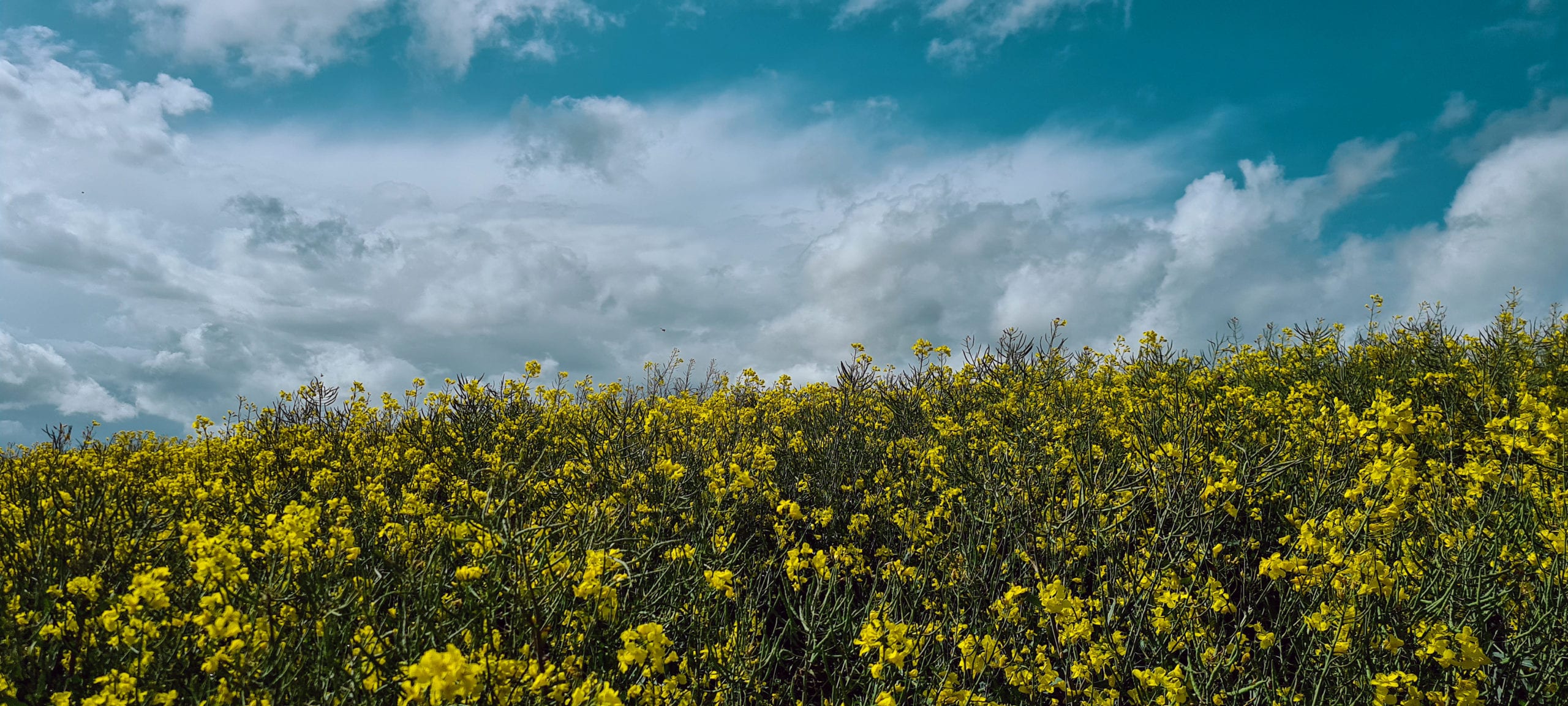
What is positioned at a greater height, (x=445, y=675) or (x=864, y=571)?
(x=864, y=571)

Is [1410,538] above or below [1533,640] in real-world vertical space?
above

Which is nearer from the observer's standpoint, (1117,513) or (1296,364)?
(1117,513)

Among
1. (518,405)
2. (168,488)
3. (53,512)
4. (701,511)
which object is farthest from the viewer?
(518,405)

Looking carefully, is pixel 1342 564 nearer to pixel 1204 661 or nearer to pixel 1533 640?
pixel 1204 661

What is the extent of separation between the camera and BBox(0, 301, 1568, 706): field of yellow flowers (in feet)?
7.63

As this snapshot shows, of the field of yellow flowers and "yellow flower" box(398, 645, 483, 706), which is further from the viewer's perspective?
the field of yellow flowers

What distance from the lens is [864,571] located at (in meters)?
4.17

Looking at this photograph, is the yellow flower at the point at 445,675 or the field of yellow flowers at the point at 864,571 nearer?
the yellow flower at the point at 445,675

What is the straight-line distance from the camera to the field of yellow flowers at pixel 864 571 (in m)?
2.33

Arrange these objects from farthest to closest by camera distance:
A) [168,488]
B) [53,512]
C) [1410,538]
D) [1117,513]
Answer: [168,488] → [53,512] → [1117,513] → [1410,538]

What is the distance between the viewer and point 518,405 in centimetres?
739

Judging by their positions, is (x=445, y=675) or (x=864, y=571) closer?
(x=445, y=675)

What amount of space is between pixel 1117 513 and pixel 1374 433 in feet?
3.63

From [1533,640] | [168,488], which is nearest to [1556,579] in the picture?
[1533,640]
